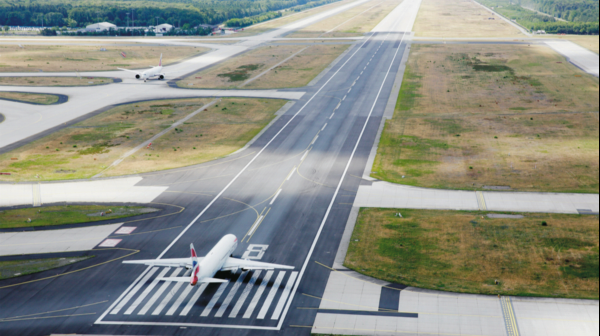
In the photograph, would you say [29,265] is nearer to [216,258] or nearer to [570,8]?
[216,258]

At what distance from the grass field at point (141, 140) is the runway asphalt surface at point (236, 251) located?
6864mm

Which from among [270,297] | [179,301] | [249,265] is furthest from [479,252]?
[179,301]

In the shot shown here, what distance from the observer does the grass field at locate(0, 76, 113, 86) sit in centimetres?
15762

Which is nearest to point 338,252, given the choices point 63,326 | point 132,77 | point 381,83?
point 63,326

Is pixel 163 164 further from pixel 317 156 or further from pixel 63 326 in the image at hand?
pixel 63 326

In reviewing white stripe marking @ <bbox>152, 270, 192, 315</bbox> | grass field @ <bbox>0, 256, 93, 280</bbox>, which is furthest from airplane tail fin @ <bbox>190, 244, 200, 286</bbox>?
grass field @ <bbox>0, 256, 93, 280</bbox>

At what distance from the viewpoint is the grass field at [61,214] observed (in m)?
70.3

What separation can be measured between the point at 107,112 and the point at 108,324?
90.2m

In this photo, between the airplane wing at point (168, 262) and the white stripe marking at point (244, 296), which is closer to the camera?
the white stripe marking at point (244, 296)

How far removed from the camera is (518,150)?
91.1 m

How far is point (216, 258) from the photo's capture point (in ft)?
177

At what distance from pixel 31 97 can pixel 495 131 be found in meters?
126

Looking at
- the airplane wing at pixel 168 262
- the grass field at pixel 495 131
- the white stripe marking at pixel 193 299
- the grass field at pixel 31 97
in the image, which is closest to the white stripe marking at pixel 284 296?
the white stripe marking at pixel 193 299

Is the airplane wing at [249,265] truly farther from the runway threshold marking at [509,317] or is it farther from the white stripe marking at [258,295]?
the runway threshold marking at [509,317]
